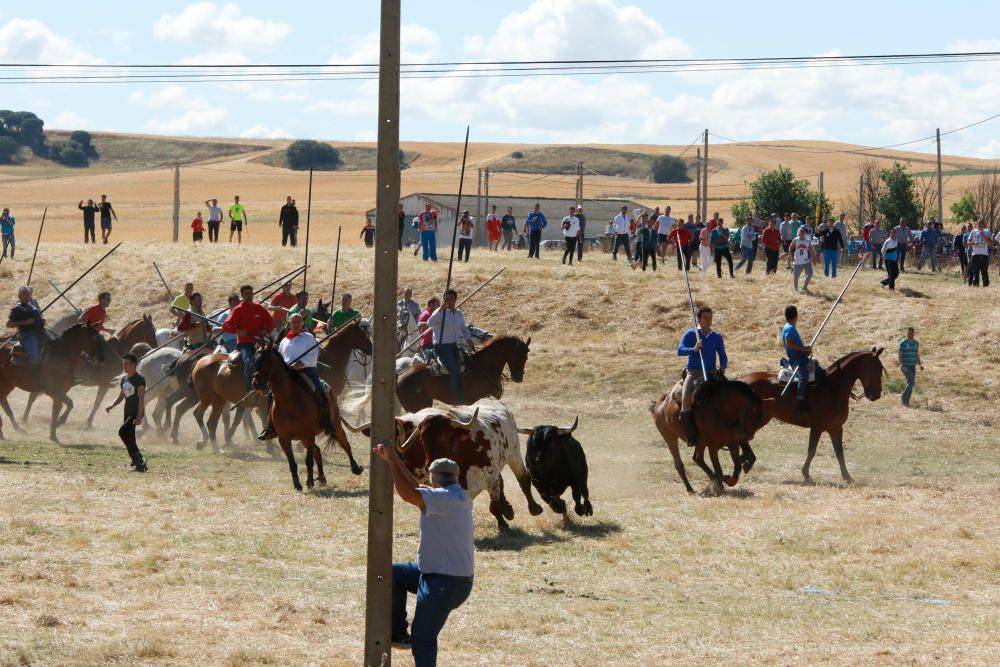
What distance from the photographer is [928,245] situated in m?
45.0

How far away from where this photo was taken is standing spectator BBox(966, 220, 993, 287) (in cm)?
3875

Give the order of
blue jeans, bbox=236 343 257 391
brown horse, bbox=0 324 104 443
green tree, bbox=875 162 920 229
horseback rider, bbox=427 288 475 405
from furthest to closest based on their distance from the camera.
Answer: green tree, bbox=875 162 920 229 → brown horse, bbox=0 324 104 443 → horseback rider, bbox=427 288 475 405 → blue jeans, bbox=236 343 257 391

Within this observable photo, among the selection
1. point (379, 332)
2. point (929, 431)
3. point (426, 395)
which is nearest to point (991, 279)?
point (929, 431)

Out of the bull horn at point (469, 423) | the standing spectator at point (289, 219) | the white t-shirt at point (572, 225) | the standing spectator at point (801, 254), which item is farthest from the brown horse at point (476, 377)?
the standing spectator at point (289, 219)

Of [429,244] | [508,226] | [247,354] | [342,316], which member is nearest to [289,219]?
[429,244]

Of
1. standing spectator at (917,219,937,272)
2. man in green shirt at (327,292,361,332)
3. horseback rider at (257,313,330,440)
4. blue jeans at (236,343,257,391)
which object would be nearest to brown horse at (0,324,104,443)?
man in green shirt at (327,292,361,332)

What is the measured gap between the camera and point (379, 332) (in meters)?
8.80

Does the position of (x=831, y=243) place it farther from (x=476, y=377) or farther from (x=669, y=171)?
(x=669, y=171)

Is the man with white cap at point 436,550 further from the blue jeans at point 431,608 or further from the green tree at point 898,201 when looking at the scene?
the green tree at point 898,201

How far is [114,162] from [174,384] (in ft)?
449

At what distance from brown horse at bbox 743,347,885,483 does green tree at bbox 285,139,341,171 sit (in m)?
127

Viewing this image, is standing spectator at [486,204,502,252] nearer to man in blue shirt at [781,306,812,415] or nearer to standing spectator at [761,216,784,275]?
standing spectator at [761,216,784,275]

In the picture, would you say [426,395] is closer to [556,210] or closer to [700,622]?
[700,622]

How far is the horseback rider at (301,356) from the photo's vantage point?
1873 cm
